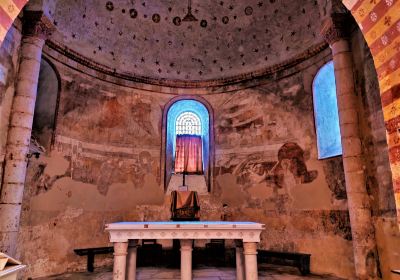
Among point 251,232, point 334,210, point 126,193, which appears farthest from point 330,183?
point 126,193

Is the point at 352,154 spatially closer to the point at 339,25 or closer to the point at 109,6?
the point at 339,25

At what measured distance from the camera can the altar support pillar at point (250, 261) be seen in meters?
5.96

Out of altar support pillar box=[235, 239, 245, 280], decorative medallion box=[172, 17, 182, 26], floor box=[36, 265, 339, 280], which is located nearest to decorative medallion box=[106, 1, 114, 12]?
decorative medallion box=[172, 17, 182, 26]

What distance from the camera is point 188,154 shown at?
12.0 metres

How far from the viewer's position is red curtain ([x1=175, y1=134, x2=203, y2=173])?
1185cm

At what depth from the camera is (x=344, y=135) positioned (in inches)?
285

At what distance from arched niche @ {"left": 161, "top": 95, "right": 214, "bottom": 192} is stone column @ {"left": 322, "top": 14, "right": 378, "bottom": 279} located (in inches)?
223

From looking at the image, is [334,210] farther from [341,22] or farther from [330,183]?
[341,22]

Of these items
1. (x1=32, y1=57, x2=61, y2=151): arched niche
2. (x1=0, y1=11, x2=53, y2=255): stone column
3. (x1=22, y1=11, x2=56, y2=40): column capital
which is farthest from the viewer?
(x1=32, y1=57, x2=61, y2=151): arched niche

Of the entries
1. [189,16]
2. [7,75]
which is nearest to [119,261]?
[7,75]

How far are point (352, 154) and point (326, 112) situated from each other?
2943mm

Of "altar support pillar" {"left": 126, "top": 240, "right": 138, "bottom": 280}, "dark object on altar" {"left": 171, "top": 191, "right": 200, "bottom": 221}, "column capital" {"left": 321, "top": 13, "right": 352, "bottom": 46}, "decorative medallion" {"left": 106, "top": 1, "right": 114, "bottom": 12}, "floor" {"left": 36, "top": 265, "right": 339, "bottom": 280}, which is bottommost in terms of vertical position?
"floor" {"left": 36, "top": 265, "right": 339, "bottom": 280}

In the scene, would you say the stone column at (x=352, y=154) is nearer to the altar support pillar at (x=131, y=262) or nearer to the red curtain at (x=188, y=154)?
the altar support pillar at (x=131, y=262)

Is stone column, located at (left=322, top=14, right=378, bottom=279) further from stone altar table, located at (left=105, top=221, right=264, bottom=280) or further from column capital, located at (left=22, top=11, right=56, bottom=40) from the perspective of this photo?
column capital, located at (left=22, top=11, right=56, bottom=40)
